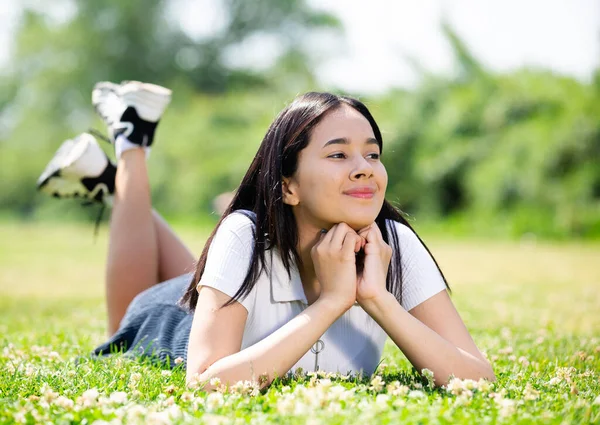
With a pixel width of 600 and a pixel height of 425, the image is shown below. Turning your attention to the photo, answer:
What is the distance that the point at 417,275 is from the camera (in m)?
3.02

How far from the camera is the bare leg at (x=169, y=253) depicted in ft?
14.8

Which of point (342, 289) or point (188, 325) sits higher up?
point (342, 289)

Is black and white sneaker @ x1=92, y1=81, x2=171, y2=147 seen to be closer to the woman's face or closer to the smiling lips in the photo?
the woman's face

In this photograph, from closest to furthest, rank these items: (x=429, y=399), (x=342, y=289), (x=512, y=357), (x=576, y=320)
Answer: (x=429, y=399)
(x=342, y=289)
(x=512, y=357)
(x=576, y=320)

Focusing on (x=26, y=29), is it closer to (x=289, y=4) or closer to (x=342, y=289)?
(x=289, y=4)

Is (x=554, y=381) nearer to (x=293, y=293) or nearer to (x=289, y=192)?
(x=293, y=293)

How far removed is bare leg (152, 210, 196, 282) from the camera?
4.52 meters

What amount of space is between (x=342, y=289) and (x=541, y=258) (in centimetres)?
1043

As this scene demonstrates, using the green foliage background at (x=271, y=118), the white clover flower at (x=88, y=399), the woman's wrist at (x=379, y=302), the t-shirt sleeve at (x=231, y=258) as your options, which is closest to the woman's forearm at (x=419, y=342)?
the woman's wrist at (x=379, y=302)

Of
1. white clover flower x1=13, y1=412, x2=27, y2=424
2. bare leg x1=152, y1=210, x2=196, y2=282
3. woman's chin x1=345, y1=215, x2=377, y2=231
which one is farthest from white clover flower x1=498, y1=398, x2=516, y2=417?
bare leg x1=152, y1=210, x2=196, y2=282

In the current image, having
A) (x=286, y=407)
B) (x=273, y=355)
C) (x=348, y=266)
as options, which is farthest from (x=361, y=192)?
(x=286, y=407)

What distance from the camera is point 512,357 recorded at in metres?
3.87

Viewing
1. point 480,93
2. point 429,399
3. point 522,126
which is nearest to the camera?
point 429,399

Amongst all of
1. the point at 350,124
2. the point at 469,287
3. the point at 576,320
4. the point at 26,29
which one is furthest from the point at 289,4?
the point at 350,124
